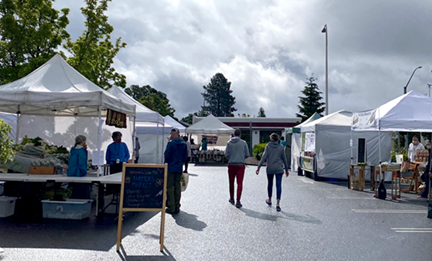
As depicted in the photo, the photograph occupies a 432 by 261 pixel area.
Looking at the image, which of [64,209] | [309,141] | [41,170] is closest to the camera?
[64,209]

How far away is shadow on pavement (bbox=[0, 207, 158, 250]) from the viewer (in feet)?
19.8

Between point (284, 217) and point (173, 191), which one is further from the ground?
point (173, 191)

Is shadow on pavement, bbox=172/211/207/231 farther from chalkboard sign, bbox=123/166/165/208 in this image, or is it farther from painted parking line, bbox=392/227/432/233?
painted parking line, bbox=392/227/432/233

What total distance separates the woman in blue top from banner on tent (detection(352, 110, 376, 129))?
831 cm

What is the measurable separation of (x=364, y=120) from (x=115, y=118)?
25.6 feet

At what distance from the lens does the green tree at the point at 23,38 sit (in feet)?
55.7

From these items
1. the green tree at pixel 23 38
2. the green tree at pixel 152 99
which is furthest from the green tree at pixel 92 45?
the green tree at pixel 152 99

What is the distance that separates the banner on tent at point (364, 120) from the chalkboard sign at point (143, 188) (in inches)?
308

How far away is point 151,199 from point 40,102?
4.27 m

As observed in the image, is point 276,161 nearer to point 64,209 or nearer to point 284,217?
point 284,217

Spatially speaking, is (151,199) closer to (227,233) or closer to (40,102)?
(227,233)

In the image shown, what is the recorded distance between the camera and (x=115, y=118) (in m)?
10.1

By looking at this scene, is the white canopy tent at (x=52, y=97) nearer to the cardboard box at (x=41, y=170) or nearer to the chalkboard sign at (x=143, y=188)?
the cardboard box at (x=41, y=170)

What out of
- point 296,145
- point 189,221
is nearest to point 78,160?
point 189,221
